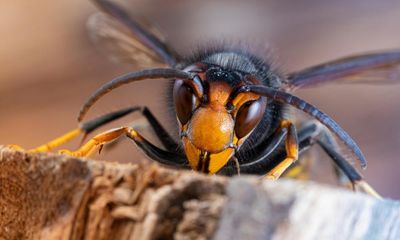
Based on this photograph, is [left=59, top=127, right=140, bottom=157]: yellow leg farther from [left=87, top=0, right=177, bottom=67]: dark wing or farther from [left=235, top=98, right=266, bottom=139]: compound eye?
[left=87, top=0, right=177, bottom=67]: dark wing

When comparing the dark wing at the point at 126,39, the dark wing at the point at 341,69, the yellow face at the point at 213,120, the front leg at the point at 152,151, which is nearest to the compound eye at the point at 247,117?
the yellow face at the point at 213,120

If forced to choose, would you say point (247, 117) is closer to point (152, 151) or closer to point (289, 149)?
point (289, 149)

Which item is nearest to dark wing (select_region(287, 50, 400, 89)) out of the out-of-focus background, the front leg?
the front leg

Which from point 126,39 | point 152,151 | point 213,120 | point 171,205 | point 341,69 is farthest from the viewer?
point 126,39

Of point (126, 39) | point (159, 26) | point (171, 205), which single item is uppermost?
point (159, 26)

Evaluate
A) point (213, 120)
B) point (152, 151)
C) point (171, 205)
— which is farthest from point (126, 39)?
point (171, 205)
